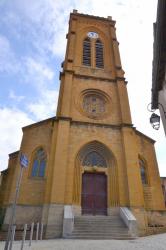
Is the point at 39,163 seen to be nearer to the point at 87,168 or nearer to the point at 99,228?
the point at 87,168

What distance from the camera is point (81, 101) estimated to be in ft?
58.5

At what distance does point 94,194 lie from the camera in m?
14.4

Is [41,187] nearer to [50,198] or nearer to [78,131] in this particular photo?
[50,198]

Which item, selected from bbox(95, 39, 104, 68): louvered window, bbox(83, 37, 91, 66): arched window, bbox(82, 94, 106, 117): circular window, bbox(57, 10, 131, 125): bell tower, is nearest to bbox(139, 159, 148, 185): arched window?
bbox(57, 10, 131, 125): bell tower

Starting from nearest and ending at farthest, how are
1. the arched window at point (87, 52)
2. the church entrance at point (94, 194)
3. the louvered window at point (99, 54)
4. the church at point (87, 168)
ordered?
1. the church at point (87, 168)
2. the church entrance at point (94, 194)
3. the arched window at point (87, 52)
4. the louvered window at point (99, 54)

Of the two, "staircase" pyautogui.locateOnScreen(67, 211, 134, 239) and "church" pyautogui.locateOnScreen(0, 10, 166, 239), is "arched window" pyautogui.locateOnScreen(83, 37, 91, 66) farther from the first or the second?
"staircase" pyautogui.locateOnScreen(67, 211, 134, 239)

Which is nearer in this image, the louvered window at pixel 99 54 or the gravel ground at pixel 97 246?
the gravel ground at pixel 97 246

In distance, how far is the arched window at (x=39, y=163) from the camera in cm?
1507

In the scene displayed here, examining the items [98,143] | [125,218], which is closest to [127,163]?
[98,143]

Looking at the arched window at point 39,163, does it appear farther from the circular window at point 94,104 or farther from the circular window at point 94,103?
the circular window at point 94,104

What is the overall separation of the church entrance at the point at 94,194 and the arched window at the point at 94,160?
729 mm

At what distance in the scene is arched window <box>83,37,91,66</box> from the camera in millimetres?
21139

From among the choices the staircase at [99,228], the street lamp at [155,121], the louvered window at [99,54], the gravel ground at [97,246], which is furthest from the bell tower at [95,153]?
the street lamp at [155,121]

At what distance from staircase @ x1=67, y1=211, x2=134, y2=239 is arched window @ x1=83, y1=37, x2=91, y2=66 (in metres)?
14.5
